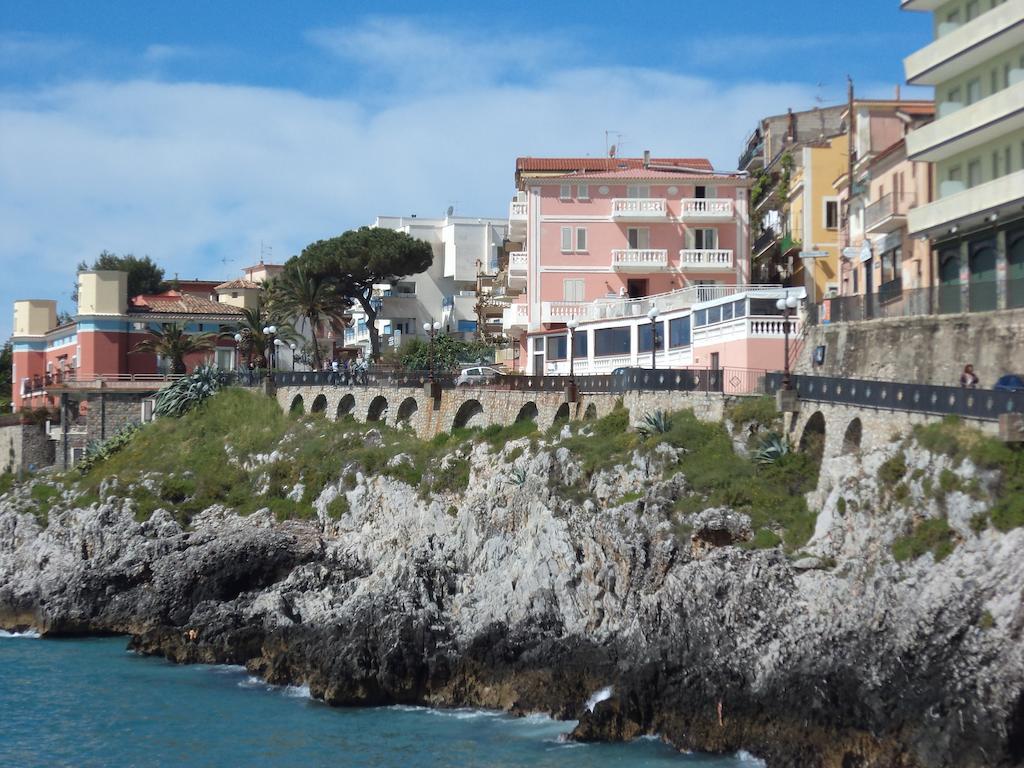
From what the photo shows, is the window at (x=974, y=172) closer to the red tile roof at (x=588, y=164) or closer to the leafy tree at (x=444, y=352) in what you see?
the red tile roof at (x=588, y=164)

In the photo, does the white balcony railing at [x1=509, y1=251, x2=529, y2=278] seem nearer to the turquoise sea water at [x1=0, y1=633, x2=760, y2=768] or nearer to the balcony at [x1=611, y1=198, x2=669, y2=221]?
the balcony at [x1=611, y1=198, x2=669, y2=221]

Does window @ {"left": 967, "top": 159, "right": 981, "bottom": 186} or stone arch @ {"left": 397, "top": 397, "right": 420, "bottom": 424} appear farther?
stone arch @ {"left": 397, "top": 397, "right": 420, "bottom": 424}

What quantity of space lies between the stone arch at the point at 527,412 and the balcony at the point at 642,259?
14619 millimetres

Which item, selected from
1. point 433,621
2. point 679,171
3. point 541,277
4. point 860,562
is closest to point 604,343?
point 541,277

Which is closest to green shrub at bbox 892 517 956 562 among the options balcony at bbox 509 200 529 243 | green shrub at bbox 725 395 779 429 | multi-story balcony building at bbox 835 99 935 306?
green shrub at bbox 725 395 779 429

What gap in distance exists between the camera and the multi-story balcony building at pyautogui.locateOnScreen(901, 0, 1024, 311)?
4228 centimetres

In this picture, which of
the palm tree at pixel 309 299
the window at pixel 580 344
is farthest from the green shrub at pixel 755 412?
the palm tree at pixel 309 299

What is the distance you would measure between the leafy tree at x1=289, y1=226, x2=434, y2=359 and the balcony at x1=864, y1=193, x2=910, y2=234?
123 feet

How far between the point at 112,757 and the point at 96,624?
16.9m

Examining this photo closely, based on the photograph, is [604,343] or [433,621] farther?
[604,343]

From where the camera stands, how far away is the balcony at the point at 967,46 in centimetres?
4272

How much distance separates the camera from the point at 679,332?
57.3 meters

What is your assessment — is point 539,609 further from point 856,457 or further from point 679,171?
point 679,171

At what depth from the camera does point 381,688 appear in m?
42.8
